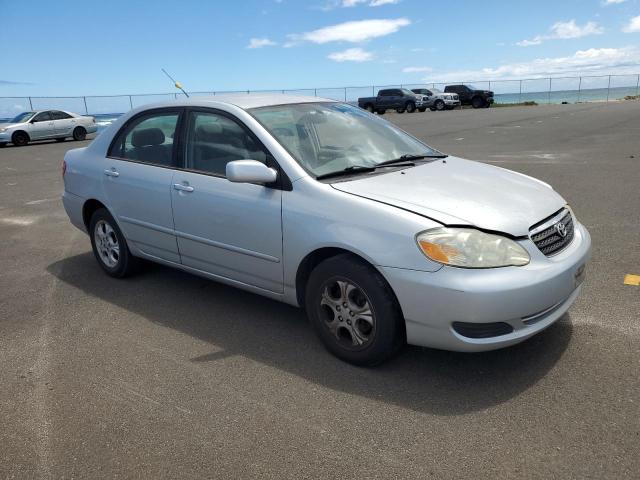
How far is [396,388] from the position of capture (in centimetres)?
312

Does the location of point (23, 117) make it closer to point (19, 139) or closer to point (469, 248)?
point (19, 139)

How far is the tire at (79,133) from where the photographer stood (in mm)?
23475

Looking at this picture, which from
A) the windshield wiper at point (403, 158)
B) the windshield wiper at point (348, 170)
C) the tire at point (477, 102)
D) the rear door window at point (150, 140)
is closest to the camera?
the windshield wiper at point (348, 170)

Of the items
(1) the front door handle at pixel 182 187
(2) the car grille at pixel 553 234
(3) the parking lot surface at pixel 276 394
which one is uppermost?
(1) the front door handle at pixel 182 187

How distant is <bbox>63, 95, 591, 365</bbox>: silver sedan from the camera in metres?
2.96

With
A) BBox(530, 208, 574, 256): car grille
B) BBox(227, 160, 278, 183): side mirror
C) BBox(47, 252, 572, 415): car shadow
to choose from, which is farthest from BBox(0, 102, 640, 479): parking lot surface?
BBox(227, 160, 278, 183): side mirror

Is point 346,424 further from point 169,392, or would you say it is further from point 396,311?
point 169,392

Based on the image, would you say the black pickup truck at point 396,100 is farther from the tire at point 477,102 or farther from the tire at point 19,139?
the tire at point 19,139

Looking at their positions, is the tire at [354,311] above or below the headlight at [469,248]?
below

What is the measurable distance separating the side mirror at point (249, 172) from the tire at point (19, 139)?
21.6 m

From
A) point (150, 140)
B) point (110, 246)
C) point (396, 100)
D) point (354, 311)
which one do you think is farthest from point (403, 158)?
point (396, 100)

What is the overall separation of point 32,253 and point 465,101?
43064 millimetres

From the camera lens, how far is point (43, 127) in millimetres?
22438

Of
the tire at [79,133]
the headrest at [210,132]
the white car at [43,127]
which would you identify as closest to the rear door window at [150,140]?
the headrest at [210,132]
